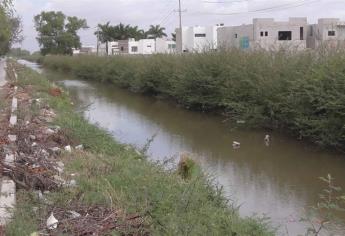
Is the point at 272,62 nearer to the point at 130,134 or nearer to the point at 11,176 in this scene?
the point at 130,134

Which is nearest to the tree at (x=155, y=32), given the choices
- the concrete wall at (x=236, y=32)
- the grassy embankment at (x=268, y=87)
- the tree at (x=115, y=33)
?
the tree at (x=115, y=33)

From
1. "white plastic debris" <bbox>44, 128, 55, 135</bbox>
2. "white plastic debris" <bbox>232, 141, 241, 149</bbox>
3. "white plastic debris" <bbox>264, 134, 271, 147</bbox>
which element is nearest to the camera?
"white plastic debris" <bbox>44, 128, 55, 135</bbox>

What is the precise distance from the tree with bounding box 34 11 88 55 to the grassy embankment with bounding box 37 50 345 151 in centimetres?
7024

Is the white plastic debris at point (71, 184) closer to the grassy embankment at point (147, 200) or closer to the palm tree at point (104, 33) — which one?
the grassy embankment at point (147, 200)

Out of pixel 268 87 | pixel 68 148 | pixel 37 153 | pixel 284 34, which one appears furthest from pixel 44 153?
pixel 284 34

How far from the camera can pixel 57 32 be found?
94.9 metres

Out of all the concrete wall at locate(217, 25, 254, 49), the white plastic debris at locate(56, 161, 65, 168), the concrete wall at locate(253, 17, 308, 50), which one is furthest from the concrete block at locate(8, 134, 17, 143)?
the concrete wall at locate(253, 17, 308, 50)

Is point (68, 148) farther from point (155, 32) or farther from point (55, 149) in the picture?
point (155, 32)

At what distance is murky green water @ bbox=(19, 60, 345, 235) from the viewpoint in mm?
8305

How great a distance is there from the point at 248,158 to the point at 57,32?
87.1m

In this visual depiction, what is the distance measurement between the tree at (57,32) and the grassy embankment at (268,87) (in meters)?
70.2

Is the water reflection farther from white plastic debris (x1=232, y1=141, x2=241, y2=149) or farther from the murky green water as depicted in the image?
white plastic debris (x1=232, y1=141, x2=241, y2=149)

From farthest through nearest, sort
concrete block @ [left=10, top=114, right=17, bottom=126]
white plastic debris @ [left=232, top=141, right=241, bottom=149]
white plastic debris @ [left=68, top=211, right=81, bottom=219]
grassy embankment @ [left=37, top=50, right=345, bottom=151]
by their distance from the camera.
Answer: white plastic debris @ [left=232, top=141, right=241, bottom=149] < grassy embankment @ [left=37, top=50, right=345, bottom=151] < concrete block @ [left=10, top=114, right=17, bottom=126] < white plastic debris @ [left=68, top=211, right=81, bottom=219]

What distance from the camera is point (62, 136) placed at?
10.2 metres
